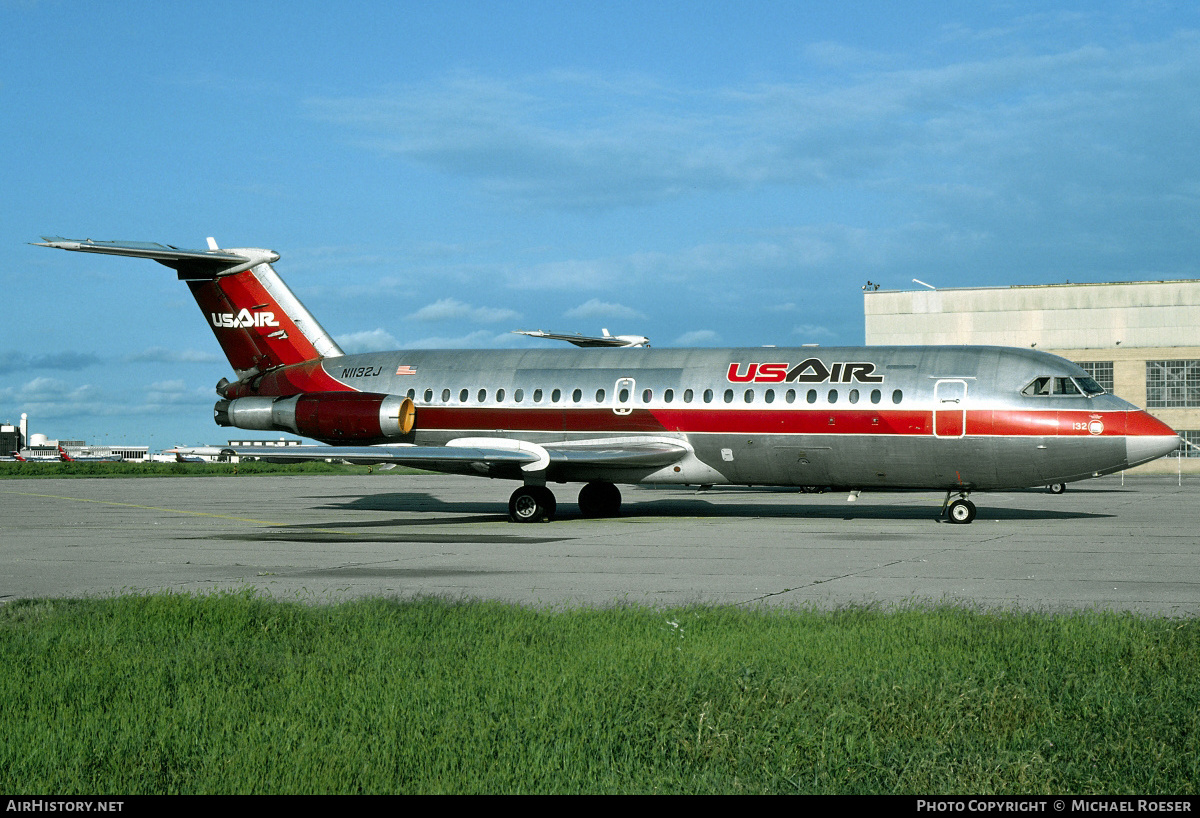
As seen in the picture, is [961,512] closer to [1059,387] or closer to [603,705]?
[1059,387]

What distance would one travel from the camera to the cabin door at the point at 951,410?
22.8 m

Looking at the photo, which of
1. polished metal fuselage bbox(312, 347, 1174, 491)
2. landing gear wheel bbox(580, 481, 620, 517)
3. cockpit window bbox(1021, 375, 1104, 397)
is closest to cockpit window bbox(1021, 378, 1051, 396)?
cockpit window bbox(1021, 375, 1104, 397)

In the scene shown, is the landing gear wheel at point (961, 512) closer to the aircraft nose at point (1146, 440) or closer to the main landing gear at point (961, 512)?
the main landing gear at point (961, 512)

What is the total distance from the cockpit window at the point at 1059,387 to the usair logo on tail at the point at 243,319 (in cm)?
1868

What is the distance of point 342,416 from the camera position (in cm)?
2691

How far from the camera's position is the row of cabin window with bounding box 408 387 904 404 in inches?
934

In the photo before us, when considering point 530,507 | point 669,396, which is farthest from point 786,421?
point 530,507

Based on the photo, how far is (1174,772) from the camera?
218 inches

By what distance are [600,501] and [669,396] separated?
145 inches

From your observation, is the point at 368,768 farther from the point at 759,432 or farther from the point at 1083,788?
the point at 759,432

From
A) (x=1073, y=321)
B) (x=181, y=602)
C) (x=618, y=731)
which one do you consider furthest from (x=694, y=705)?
(x=1073, y=321)

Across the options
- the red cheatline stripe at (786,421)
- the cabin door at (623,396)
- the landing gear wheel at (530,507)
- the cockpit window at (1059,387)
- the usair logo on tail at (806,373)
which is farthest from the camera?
the cabin door at (623,396)

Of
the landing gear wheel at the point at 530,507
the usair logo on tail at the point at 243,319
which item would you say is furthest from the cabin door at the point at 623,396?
the usair logo on tail at the point at 243,319

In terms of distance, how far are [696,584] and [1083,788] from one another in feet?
26.4
